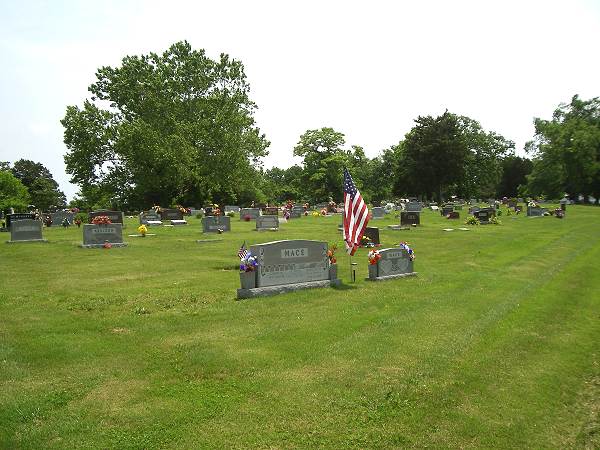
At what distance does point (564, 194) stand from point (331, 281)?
7527cm

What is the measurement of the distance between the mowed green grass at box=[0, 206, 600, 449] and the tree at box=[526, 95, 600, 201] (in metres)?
64.5

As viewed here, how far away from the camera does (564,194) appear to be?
76688 mm

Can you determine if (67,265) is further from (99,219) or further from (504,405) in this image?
(504,405)

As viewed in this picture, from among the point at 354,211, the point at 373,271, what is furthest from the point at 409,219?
the point at 354,211

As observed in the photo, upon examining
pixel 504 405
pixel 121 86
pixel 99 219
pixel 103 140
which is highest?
pixel 121 86

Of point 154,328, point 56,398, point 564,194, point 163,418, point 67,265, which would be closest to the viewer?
point 163,418

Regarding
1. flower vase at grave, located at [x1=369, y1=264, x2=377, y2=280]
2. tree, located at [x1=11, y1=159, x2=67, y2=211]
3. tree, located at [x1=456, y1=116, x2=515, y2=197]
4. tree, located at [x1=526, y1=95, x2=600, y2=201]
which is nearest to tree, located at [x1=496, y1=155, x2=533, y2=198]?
tree, located at [x1=456, y1=116, x2=515, y2=197]

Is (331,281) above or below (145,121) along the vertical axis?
below

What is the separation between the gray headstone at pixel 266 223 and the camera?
30.8 meters

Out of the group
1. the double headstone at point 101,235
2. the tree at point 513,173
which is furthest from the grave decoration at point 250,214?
the tree at point 513,173

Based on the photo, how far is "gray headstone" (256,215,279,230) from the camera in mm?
30812

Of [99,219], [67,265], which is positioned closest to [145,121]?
[99,219]

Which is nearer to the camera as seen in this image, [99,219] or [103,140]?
[99,219]

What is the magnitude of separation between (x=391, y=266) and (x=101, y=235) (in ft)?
44.5
